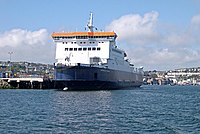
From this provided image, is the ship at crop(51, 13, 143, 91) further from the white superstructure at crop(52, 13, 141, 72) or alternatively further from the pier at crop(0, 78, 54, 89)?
the pier at crop(0, 78, 54, 89)

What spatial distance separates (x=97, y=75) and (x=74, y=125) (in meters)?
40.3

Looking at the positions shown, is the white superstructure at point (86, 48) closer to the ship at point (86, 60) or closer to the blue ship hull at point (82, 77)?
the ship at point (86, 60)

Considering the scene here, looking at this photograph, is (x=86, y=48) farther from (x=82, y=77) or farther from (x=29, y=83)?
(x=29, y=83)

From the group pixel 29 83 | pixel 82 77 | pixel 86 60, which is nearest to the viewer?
pixel 82 77

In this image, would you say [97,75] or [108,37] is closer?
[97,75]

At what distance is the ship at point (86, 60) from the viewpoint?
6319 cm

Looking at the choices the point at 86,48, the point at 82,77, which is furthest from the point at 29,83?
the point at 82,77

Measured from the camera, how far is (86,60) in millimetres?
69875

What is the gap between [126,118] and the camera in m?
28.6

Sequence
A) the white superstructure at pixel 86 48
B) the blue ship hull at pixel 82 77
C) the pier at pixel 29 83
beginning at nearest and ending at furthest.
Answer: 1. the blue ship hull at pixel 82 77
2. the white superstructure at pixel 86 48
3. the pier at pixel 29 83

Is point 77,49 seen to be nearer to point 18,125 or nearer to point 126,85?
point 126,85

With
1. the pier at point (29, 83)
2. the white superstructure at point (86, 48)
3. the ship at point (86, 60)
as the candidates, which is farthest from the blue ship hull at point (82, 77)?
the pier at point (29, 83)

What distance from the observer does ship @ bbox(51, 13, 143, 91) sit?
6319 centimetres

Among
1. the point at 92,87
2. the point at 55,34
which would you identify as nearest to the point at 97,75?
the point at 92,87
